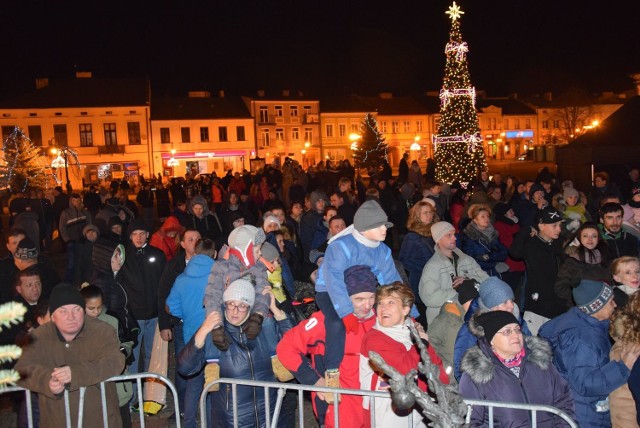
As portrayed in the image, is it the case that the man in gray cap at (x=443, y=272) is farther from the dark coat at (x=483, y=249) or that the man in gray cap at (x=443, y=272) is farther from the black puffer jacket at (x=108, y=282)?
the black puffer jacket at (x=108, y=282)

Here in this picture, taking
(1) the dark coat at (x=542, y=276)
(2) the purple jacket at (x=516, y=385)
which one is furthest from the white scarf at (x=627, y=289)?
(2) the purple jacket at (x=516, y=385)

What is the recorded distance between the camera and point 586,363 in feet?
13.1

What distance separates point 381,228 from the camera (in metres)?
4.73

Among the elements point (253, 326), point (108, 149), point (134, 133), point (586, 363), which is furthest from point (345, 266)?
point (134, 133)

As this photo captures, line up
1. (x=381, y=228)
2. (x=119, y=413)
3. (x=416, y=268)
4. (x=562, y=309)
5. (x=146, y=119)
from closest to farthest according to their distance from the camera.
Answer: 1. (x=119, y=413)
2. (x=381, y=228)
3. (x=562, y=309)
4. (x=416, y=268)
5. (x=146, y=119)

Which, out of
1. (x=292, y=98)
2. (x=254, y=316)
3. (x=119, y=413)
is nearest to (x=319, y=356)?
(x=254, y=316)

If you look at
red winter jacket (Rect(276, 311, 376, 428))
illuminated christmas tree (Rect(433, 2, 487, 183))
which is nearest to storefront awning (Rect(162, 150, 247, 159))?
illuminated christmas tree (Rect(433, 2, 487, 183))

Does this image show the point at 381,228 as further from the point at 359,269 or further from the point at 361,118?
the point at 361,118

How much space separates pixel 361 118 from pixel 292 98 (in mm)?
8793

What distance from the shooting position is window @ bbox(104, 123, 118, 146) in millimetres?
56281

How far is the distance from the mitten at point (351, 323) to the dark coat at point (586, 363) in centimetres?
146

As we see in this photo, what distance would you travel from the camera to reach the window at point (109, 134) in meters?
56.3

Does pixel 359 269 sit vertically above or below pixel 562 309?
above

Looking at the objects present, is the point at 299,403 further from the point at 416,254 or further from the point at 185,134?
the point at 185,134
